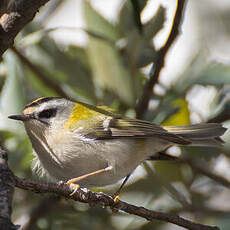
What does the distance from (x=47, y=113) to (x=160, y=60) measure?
0.68 meters

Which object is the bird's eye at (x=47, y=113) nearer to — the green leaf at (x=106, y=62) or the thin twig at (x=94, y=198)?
the green leaf at (x=106, y=62)

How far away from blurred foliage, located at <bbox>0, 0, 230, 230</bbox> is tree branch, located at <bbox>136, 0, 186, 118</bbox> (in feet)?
0.21

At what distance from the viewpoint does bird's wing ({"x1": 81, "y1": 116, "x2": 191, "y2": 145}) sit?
2.11 m

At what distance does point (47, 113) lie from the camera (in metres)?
2.26

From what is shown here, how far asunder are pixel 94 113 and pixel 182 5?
853 mm

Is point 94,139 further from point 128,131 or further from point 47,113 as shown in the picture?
point 47,113

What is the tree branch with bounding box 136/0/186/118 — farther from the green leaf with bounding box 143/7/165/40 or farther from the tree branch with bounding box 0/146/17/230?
the tree branch with bounding box 0/146/17/230

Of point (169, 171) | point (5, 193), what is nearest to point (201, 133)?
point (169, 171)

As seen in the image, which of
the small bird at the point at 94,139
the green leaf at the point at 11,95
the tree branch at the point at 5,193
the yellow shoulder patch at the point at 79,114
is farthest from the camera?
the green leaf at the point at 11,95

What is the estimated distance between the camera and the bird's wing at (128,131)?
211cm

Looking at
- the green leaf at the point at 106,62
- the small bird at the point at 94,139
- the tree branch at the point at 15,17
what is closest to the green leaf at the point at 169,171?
the small bird at the point at 94,139

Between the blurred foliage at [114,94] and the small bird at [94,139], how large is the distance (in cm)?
12

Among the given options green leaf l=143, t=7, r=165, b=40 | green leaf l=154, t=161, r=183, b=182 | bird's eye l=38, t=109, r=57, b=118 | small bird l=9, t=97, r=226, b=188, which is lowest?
green leaf l=154, t=161, r=183, b=182

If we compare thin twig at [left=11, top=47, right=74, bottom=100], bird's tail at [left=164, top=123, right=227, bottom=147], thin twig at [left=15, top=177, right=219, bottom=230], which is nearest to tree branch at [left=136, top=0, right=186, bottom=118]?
bird's tail at [left=164, top=123, right=227, bottom=147]
